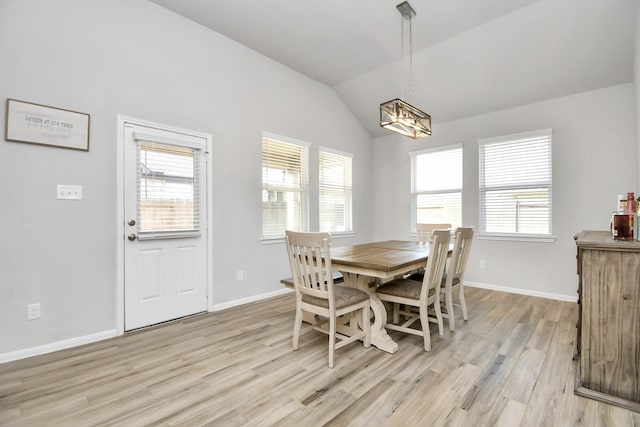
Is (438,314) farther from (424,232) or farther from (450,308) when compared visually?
(424,232)

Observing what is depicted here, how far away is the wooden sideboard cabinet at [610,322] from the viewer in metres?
1.73

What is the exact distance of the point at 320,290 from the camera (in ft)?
7.30

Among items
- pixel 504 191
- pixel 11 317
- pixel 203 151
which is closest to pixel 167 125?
pixel 203 151

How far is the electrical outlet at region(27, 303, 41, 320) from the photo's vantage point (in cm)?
240

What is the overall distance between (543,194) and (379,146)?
2.76m

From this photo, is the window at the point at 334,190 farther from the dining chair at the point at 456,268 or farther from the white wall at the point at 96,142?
the dining chair at the point at 456,268

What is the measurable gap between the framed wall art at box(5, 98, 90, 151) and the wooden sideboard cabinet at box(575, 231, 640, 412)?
393 centimetres

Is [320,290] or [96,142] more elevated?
[96,142]

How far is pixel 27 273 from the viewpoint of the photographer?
2402mm

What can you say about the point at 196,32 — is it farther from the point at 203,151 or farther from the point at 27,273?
the point at 27,273

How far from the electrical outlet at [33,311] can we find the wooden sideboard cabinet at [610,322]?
3.94 metres

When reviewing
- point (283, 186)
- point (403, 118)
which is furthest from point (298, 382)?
point (283, 186)

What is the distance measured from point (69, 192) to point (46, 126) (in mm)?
559

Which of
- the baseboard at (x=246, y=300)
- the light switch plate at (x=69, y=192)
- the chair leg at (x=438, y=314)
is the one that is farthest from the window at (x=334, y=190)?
the light switch plate at (x=69, y=192)
